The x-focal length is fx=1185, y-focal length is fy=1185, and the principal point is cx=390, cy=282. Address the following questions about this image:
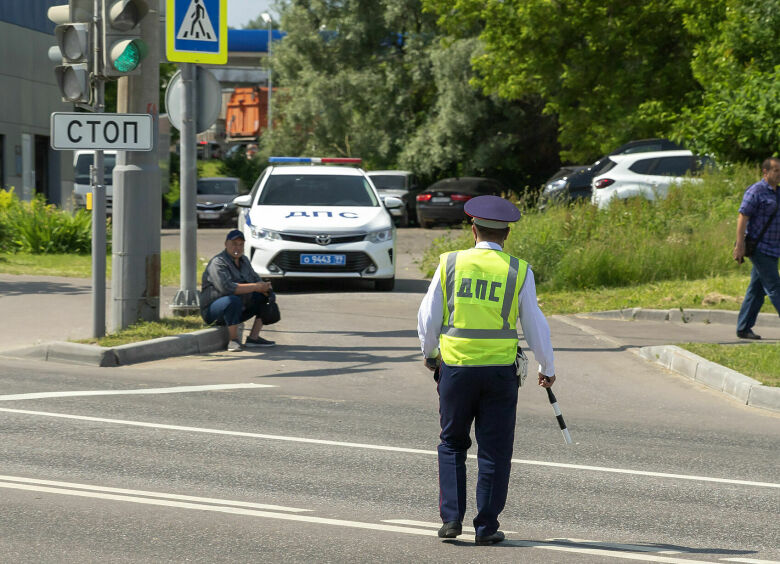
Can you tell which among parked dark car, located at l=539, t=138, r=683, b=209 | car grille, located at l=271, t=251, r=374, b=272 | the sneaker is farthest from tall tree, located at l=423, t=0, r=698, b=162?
the sneaker

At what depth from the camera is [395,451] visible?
23.6 ft

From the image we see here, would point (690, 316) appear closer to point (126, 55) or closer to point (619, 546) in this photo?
point (126, 55)

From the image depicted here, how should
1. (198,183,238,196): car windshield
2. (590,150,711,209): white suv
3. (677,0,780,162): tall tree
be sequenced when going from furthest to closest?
(198,183,238,196): car windshield
(590,150,711,209): white suv
(677,0,780,162): tall tree

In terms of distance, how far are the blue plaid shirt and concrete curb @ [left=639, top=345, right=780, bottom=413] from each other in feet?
5.25

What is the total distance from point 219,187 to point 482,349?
35120mm

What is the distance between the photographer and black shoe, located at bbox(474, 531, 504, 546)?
5215 mm

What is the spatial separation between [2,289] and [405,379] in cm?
748

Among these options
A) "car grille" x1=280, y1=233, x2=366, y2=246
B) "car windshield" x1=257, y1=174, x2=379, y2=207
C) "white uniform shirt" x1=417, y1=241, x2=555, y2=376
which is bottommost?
"car grille" x1=280, y1=233, x2=366, y2=246

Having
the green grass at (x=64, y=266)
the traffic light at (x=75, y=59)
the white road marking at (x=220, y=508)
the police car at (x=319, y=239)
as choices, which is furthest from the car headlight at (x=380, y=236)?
the white road marking at (x=220, y=508)

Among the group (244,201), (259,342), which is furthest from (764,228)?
(244,201)

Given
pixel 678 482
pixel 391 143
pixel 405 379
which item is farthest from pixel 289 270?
pixel 391 143

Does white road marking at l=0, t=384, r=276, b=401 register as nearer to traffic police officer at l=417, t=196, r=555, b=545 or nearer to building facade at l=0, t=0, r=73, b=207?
traffic police officer at l=417, t=196, r=555, b=545

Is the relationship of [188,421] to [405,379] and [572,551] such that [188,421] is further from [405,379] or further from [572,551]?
[572,551]

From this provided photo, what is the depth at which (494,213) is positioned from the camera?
5.21 metres
